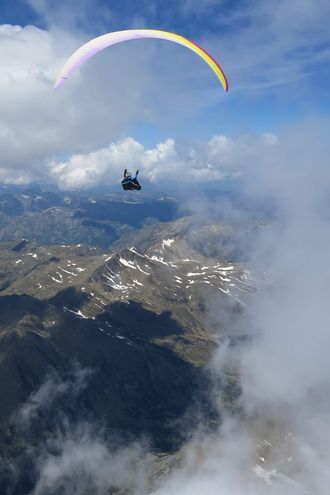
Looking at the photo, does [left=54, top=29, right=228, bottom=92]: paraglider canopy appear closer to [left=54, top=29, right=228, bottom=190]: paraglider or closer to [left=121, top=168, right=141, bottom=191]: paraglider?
[left=54, top=29, right=228, bottom=190]: paraglider

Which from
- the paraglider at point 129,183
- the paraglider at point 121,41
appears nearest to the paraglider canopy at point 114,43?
the paraglider at point 121,41

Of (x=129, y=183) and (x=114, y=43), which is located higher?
(x=114, y=43)

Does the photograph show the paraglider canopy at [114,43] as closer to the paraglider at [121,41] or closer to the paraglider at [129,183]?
the paraglider at [121,41]

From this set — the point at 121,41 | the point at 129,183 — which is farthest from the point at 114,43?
the point at 129,183

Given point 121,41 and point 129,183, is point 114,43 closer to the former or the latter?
point 121,41

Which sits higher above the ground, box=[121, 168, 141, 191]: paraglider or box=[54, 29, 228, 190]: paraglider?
box=[54, 29, 228, 190]: paraglider

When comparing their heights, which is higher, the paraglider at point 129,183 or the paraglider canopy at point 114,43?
the paraglider canopy at point 114,43

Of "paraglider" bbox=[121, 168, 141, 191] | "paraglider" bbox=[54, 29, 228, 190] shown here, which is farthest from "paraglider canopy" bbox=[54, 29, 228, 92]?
"paraglider" bbox=[121, 168, 141, 191]

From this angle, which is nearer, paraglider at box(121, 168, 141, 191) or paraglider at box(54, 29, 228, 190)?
paraglider at box(54, 29, 228, 190)

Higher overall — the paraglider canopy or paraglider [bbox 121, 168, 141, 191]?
the paraglider canopy
